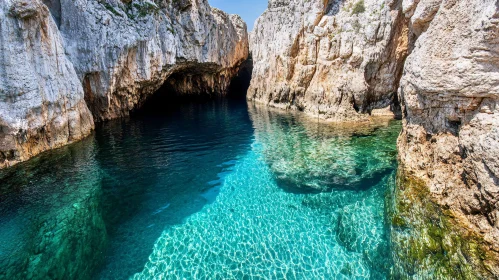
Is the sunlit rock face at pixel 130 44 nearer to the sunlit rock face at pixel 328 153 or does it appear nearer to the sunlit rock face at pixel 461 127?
the sunlit rock face at pixel 328 153

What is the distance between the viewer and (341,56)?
1018 inches

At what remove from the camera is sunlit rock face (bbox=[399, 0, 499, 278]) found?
18.7ft

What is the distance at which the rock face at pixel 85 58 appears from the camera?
43.5ft

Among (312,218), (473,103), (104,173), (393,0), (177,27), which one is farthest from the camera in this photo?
(177,27)

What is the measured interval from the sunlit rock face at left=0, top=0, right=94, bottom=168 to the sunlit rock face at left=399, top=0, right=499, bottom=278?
716 inches

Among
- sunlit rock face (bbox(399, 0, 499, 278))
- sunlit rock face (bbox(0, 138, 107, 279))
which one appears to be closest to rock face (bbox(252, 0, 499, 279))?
sunlit rock face (bbox(399, 0, 499, 278))

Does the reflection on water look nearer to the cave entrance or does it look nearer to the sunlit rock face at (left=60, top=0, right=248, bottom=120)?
the sunlit rock face at (left=60, top=0, right=248, bottom=120)

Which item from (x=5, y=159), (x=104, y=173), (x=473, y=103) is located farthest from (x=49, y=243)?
(x=473, y=103)

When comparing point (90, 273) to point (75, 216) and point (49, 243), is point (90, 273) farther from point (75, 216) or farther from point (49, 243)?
point (75, 216)

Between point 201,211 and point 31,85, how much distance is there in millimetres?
12245

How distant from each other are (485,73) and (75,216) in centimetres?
1335

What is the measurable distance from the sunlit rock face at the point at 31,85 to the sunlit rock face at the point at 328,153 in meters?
13.5

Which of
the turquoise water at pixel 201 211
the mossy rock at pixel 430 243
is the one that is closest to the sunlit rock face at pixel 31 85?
the turquoise water at pixel 201 211

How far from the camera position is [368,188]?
1123 cm
